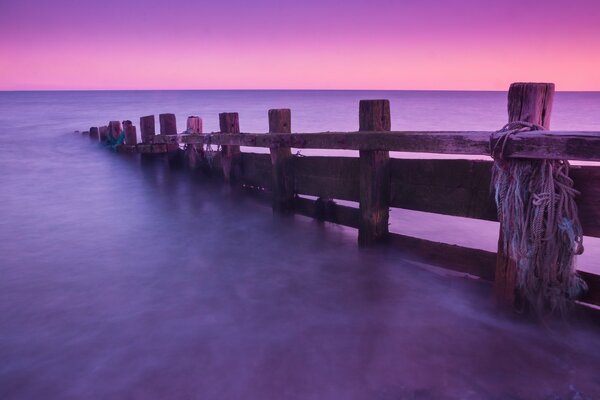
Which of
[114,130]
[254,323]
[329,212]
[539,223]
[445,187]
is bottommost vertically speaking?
[254,323]

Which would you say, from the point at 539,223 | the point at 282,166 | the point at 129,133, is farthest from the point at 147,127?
the point at 539,223

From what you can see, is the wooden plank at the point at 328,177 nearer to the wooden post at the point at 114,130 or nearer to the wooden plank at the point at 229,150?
the wooden plank at the point at 229,150

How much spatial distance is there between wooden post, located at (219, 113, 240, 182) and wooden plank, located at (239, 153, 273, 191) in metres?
0.20

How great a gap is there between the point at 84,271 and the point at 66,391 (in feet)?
7.34

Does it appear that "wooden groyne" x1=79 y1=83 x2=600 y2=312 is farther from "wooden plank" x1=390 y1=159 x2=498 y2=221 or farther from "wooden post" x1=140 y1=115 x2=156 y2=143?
"wooden post" x1=140 y1=115 x2=156 y2=143

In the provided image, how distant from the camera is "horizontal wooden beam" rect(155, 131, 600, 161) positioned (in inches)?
105

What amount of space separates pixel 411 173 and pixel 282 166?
6.66 feet

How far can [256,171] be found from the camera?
22.7 ft

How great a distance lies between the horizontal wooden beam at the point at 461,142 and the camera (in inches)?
105

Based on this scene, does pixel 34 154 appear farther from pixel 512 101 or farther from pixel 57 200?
pixel 512 101

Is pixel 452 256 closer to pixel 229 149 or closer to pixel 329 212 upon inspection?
pixel 329 212

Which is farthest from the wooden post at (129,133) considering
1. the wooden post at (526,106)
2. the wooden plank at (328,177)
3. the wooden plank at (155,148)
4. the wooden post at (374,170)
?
the wooden post at (526,106)

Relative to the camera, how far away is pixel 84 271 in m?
4.71

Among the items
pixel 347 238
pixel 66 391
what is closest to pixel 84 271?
pixel 66 391
